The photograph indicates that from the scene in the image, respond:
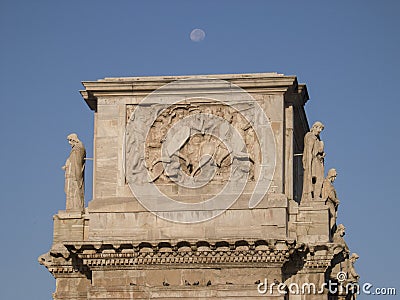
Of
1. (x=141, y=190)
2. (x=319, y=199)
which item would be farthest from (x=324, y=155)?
(x=141, y=190)

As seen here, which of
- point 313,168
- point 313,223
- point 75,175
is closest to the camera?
point 313,223

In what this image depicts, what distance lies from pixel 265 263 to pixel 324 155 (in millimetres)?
3151

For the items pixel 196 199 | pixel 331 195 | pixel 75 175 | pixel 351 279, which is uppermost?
pixel 75 175

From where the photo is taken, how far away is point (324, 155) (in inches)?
1597

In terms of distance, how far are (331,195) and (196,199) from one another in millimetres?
3078

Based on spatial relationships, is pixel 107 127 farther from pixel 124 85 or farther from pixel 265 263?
pixel 265 263

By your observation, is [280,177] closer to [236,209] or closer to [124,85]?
[236,209]

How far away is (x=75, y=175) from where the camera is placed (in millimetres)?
40531

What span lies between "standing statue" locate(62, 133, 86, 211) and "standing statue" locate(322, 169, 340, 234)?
5.35m

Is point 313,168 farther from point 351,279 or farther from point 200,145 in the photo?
point 351,279

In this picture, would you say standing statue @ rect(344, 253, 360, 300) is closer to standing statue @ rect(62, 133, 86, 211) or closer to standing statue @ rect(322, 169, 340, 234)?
standing statue @ rect(322, 169, 340, 234)

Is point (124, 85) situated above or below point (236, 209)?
above

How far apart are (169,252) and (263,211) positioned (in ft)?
7.19

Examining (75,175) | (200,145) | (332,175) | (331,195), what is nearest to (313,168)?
(332,175)
